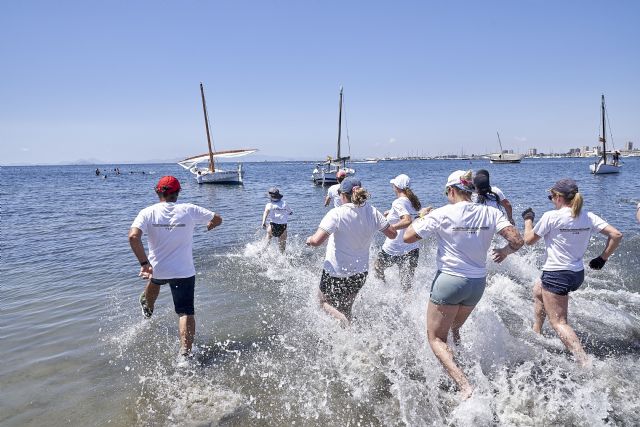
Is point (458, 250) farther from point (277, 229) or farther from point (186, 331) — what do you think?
point (277, 229)

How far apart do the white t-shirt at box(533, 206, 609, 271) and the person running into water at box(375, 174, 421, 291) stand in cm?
175

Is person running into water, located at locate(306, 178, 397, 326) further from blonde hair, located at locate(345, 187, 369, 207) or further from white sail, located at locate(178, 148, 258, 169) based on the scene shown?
white sail, located at locate(178, 148, 258, 169)

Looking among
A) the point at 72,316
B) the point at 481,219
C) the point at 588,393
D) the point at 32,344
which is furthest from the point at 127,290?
the point at 588,393

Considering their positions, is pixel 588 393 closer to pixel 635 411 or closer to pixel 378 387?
pixel 635 411

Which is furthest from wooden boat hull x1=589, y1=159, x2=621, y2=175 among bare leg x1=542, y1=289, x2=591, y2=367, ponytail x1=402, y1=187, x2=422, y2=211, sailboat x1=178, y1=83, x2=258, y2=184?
bare leg x1=542, y1=289, x2=591, y2=367

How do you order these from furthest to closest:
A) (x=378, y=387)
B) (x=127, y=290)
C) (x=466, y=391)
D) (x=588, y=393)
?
1. (x=127, y=290)
2. (x=378, y=387)
3. (x=588, y=393)
4. (x=466, y=391)

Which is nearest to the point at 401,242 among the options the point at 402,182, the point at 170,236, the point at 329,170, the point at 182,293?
the point at 402,182

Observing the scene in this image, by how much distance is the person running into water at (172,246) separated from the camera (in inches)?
186

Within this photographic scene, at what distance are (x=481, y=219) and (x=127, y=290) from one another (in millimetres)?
7577

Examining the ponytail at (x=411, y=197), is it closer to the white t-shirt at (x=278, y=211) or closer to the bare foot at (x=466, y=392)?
the bare foot at (x=466, y=392)

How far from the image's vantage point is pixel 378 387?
4.55m

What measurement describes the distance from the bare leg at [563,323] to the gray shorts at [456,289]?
59.8 inches

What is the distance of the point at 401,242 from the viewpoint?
6531 millimetres

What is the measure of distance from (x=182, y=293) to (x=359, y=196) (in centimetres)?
255
